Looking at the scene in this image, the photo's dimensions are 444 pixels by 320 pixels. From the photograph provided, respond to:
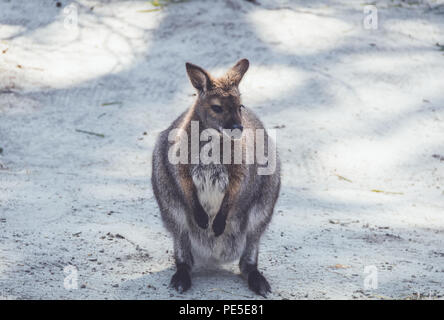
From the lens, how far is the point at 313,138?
18.8 feet

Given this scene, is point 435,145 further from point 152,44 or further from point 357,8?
point 152,44

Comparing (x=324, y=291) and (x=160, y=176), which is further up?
(x=160, y=176)

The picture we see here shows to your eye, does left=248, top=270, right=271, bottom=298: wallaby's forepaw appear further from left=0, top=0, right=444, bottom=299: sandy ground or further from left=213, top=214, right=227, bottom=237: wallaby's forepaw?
left=213, top=214, right=227, bottom=237: wallaby's forepaw

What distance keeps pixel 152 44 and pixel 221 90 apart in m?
4.47

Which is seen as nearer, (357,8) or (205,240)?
(205,240)

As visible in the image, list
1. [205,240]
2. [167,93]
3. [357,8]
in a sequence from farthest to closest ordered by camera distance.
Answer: [357,8] → [167,93] → [205,240]

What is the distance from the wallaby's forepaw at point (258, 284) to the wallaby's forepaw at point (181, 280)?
1.01 feet

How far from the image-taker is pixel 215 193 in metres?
3.03

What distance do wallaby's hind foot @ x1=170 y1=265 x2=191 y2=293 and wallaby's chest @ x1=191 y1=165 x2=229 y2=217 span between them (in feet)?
1.17

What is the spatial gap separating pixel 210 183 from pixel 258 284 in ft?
1.81

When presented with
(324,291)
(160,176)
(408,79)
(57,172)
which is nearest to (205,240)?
(160,176)

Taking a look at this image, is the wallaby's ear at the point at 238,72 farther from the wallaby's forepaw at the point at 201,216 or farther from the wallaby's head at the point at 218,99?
the wallaby's forepaw at the point at 201,216

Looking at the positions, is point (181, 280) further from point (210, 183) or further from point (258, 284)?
point (210, 183)

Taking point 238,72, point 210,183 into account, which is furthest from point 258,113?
point 210,183
